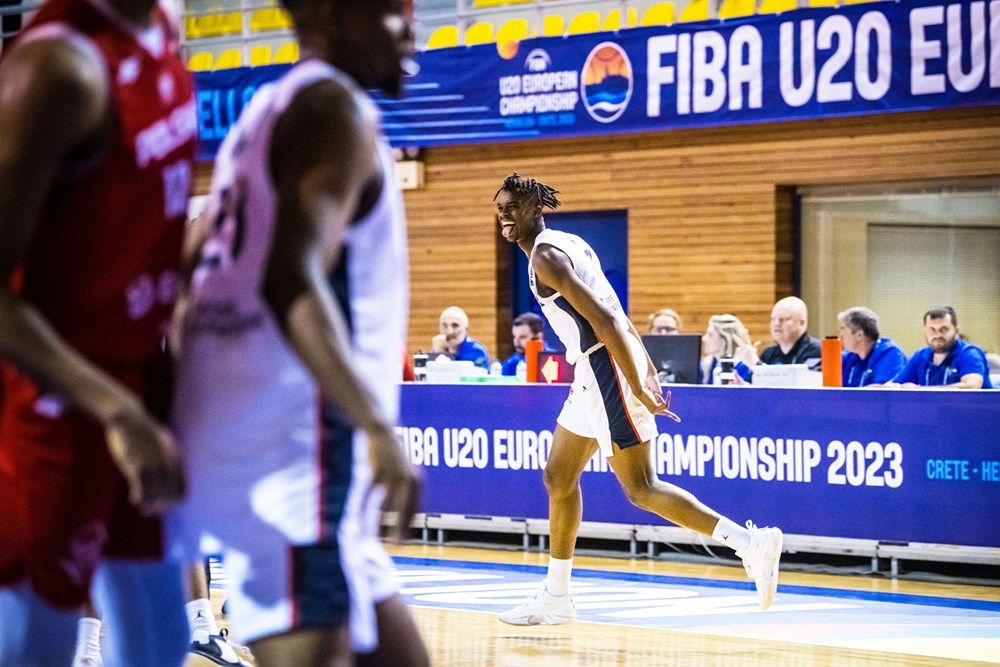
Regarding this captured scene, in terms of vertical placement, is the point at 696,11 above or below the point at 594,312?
above

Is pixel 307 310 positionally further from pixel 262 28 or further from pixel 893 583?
pixel 262 28

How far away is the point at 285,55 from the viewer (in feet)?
52.5

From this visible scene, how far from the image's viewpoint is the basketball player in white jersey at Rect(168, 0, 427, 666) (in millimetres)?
2109

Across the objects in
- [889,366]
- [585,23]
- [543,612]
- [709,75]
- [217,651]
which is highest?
[585,23]

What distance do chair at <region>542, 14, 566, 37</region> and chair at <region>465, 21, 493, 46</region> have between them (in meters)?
0.55

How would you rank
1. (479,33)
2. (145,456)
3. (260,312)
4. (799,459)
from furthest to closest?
(479,33)
(799,459)
(260,312)
(145,456)

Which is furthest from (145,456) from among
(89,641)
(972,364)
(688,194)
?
(688,194)

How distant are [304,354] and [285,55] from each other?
14.4m

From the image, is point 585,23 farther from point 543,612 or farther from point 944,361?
point 543,612

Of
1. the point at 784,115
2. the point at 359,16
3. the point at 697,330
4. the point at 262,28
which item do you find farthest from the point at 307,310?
the point at 262,28

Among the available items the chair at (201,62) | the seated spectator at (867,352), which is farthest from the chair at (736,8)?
the chair at (201,62)

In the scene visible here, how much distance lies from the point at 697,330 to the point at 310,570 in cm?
1204

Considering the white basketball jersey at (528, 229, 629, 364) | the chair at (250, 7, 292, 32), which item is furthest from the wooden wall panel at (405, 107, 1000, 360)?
the white basketball jersey at (528, 229, 629, 364)

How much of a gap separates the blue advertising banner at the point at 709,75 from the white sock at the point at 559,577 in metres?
6.98
